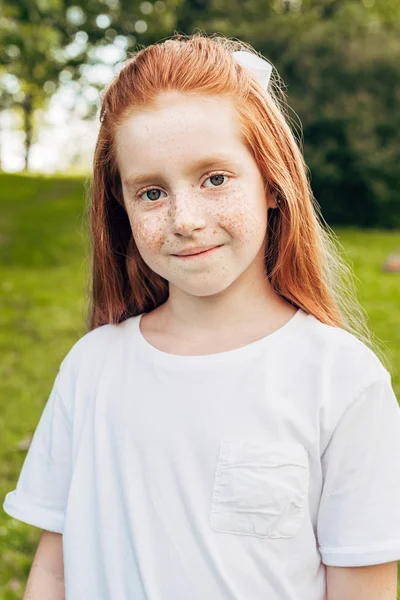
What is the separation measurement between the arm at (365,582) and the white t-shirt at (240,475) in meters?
0.03

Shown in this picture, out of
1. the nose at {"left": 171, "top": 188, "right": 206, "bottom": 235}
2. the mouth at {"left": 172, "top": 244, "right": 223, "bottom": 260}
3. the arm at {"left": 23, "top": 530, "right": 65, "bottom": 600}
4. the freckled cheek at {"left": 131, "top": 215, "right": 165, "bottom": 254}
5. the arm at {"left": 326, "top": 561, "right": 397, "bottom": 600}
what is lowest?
the arm at {"left": 23, "top": 530, "right": 65, "bottom": 600}

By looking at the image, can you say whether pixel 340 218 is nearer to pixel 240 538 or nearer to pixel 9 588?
pixel 9 588

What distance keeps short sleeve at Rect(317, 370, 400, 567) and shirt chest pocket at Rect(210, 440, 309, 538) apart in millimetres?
66

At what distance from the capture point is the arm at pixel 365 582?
1.36m

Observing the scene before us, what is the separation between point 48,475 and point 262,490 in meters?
0.51

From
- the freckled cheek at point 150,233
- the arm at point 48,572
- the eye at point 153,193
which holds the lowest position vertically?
the arm at point 48,572

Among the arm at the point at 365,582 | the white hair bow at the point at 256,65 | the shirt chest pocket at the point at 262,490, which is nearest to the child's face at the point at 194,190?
the white hair bow at the point at 256,65

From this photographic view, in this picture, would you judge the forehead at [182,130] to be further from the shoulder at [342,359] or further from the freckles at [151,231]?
the shoulder at [342,359]

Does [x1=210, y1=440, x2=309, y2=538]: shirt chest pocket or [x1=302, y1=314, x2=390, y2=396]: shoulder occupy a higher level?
[x1=302, y1=314, x2=390, y2=396]: shoulder

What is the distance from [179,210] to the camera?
1392 millimetres

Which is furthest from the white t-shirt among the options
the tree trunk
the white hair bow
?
the tree trunk

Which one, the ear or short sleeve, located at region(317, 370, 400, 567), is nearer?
short sleeve, located at region(317, 370, 400, 567)

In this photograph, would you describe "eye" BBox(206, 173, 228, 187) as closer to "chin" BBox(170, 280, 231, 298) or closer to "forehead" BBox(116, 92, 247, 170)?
"forehead" BBox(116, 92, 247, 170)

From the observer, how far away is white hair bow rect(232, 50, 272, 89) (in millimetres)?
1559
